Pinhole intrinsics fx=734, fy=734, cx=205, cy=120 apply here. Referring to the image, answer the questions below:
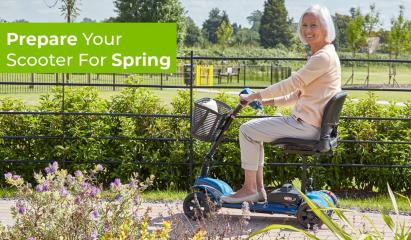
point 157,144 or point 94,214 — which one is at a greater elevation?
point 94,214

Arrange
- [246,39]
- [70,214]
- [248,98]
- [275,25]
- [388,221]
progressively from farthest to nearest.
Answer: [246,39]
[275,25]
[248,98]
[70,214]
[388,221]

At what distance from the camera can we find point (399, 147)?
7.50 metres

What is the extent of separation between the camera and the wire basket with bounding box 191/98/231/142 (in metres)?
5.82

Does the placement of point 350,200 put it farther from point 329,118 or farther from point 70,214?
point 70,214

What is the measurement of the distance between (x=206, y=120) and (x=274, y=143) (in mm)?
574

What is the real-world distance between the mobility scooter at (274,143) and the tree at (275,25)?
9231 centimetres

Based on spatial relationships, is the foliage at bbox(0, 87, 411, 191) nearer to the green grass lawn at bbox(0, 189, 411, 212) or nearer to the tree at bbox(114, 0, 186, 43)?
the green grass lawn at bbox(0, 189, 411, 212)

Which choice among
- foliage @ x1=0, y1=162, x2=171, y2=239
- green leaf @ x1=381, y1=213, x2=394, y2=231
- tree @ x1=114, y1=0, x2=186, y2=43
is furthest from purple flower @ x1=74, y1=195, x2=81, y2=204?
tree @ x1=114, y1=0, x2=186, y2=43

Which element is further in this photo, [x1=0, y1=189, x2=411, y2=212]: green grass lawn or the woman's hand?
[x1=0, y1=189, x2=411, y2=212]: green grass lawn

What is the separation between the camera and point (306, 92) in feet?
18.4

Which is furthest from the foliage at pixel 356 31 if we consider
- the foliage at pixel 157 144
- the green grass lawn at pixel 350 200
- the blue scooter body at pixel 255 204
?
A: the blue scooter body at pixel 255 204

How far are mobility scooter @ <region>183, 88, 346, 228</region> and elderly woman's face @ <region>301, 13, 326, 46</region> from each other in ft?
1.61

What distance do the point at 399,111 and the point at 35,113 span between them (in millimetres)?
3793
